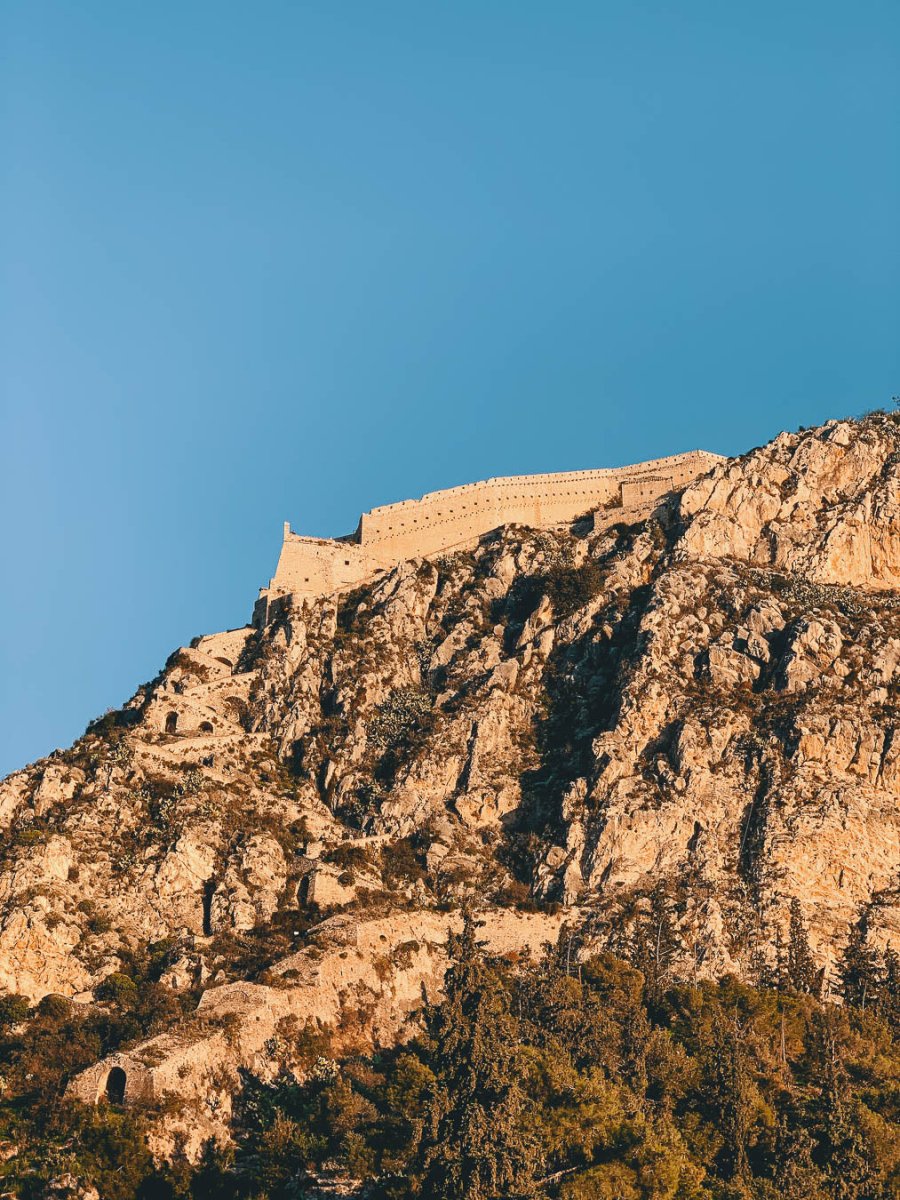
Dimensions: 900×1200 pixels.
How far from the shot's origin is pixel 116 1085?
8956 centimetres

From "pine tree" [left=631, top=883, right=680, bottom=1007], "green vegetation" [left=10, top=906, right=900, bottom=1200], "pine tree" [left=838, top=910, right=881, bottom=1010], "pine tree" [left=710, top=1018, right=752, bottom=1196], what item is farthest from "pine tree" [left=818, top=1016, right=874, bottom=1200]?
"pine tree" [left=631, top=883, right=680, bottom=1007]

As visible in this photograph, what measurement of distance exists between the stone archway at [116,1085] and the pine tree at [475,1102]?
13635 millimetres

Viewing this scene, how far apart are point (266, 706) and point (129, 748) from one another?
1081 cm

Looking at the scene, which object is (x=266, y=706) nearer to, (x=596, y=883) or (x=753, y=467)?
(x=596, y=883)

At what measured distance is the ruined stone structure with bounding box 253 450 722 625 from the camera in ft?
448

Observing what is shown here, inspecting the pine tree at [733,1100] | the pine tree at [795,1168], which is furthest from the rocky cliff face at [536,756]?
the pine tree at [795,1168]

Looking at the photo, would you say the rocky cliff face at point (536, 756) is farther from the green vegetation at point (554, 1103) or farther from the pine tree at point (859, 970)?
the green vegetation at point (554, 1103)

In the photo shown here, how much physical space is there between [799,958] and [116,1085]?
35377 mm

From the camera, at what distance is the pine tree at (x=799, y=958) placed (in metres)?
103

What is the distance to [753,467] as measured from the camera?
132 metres

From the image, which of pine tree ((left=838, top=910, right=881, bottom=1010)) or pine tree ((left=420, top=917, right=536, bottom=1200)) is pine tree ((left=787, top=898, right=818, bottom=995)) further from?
pine tree ((left=420, top=917, right=536, bottom=1200))

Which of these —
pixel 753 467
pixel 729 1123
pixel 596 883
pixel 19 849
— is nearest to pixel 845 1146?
pixel 729 1123

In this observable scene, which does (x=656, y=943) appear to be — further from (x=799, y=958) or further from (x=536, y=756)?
(x=536, y=756)

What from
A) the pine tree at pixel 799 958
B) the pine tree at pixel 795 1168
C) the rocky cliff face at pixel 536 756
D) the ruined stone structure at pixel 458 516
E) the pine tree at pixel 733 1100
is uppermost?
the ruined stone structure at pixel 458 516
